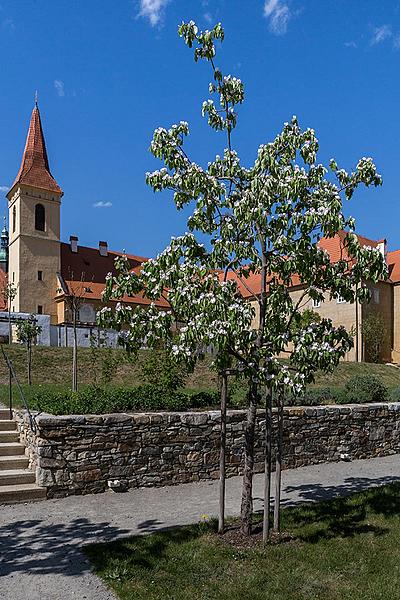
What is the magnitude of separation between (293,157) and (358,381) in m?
7.68

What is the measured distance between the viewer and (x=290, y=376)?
5137 millimetres

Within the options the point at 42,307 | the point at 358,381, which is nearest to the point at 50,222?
the point at 42,307

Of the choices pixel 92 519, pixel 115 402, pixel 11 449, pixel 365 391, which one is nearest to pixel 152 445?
pixel 115 402

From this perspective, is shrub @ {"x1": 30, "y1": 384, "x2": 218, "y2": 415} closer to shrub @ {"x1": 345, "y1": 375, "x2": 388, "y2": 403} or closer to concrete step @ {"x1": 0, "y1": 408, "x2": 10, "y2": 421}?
concrete step @ {"x1": 0, "y1": 408, "x2": 10, "y2": 421}

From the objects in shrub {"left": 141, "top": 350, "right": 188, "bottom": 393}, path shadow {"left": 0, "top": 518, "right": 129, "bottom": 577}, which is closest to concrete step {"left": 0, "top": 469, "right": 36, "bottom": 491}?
path shadow {"left": 0, "top": 518, "right": 129, "bottom": 577}

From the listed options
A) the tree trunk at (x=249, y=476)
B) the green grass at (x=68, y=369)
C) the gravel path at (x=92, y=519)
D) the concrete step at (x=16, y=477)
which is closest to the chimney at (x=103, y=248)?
the green grass at (x=68, y=369)

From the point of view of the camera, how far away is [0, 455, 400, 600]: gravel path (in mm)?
4541

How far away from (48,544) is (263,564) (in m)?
2.31

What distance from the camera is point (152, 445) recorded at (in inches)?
320

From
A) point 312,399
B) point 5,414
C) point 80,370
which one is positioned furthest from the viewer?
point 80,370

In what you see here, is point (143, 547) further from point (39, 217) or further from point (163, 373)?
point (39, 217)

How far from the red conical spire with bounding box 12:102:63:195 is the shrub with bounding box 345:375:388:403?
37969 mm

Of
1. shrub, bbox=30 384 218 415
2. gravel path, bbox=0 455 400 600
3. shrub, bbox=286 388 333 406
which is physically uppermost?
shrub, bbox=30 384 218 415

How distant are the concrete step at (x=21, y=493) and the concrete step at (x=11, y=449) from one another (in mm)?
974
